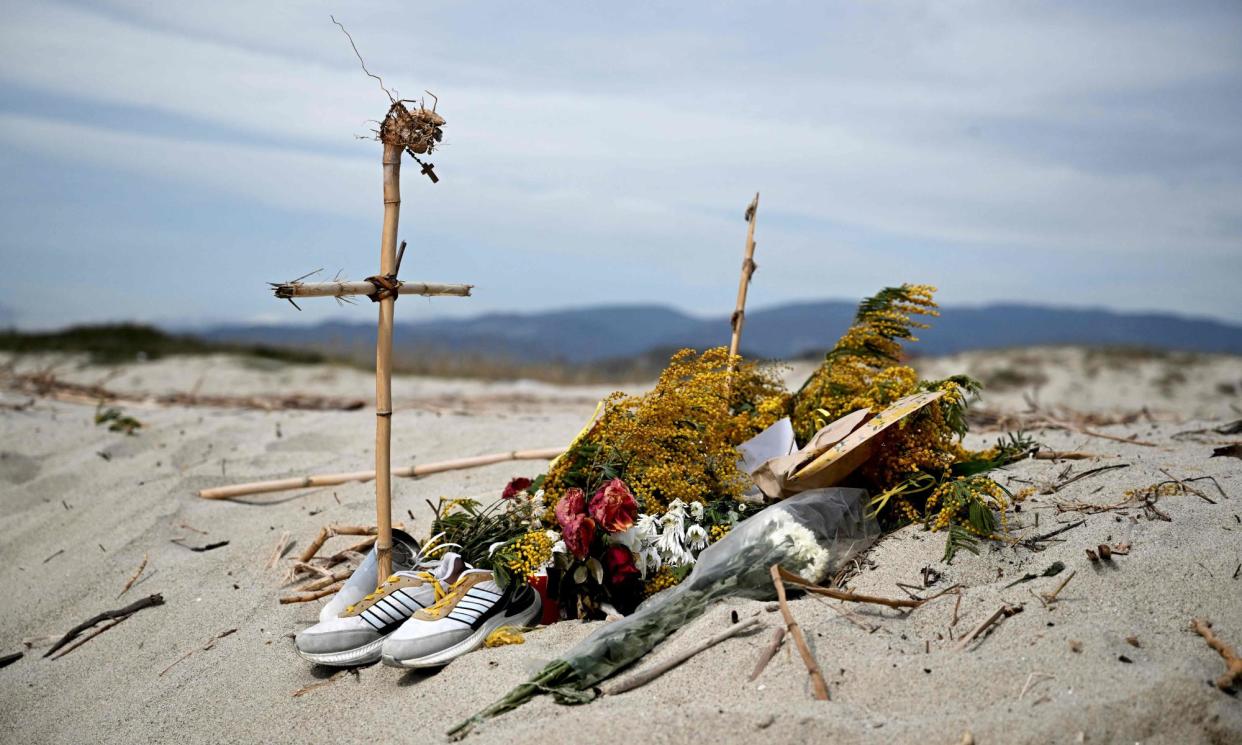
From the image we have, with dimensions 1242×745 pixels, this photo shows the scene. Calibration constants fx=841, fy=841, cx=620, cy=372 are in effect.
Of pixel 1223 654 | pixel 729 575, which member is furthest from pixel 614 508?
pixel 1223 654

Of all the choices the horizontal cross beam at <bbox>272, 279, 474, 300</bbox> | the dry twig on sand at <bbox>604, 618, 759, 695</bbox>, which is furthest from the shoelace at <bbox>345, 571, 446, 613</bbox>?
the horizontal cross beam at <bbox>272, 279, 474, 300</bbox>

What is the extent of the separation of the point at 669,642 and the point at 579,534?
0.58 meters

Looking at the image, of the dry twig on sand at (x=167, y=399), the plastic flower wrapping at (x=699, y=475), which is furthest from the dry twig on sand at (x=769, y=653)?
the dry twig on sand at (x=167, y=399)

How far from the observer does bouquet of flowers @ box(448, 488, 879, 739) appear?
2.87m

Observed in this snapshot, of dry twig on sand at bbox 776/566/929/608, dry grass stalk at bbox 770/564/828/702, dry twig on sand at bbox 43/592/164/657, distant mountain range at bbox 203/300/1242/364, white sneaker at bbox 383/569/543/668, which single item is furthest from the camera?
distant mountain range at bbox 203/300/1242/364

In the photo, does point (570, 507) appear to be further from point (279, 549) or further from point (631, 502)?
point (279, 549)

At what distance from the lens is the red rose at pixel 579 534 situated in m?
3.39

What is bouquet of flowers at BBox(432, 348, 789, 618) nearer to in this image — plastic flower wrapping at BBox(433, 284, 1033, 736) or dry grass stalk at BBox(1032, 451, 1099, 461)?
plastic flower wrapping at BBox(433, 284, 1033, 736)

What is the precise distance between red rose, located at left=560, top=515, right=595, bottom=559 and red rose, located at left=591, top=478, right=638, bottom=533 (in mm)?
54

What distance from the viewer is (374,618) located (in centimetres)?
342

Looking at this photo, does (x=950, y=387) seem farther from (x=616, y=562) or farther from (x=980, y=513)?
(x=616, y=562)

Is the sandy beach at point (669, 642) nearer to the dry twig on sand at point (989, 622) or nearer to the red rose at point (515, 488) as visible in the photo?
the dry twig on sand at point (989, 622)

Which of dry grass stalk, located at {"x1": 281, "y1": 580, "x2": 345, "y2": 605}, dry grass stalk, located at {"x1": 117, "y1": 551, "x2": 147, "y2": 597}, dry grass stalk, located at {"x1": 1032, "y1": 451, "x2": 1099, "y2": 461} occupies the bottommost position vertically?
dry grass stalk, located at {"x1": 117, "y1": 551, "x2": 147, "y2": 597}

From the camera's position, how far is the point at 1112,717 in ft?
7.54
